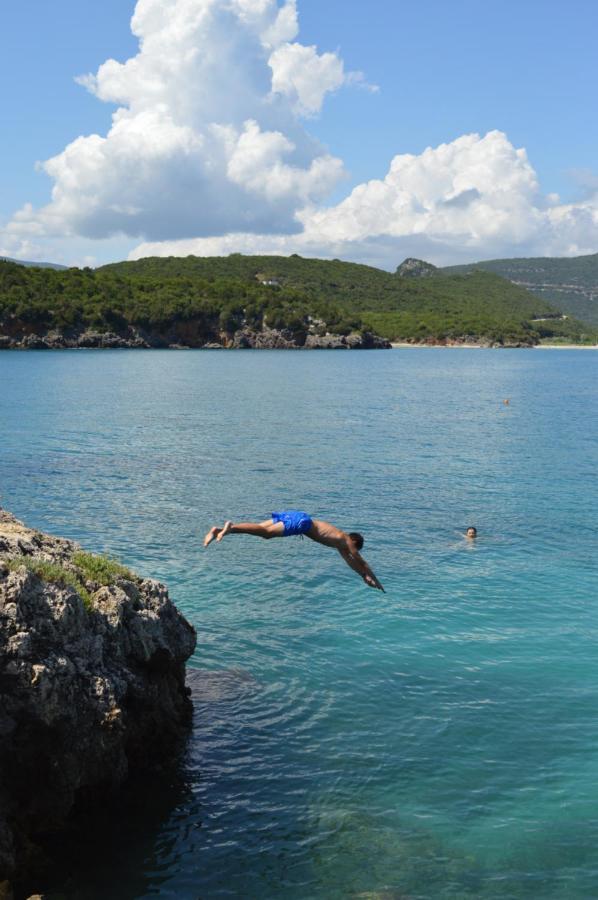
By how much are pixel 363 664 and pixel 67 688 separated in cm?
842

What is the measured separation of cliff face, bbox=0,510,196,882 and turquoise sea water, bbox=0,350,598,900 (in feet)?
2.77

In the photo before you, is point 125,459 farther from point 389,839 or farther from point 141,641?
point 389,839

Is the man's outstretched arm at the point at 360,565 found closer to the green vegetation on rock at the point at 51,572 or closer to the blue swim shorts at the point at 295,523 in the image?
the blue swim shorts at the point at 295,523

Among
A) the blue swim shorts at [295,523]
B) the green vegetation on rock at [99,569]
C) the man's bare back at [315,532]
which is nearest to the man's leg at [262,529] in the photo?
the man's bare back at [315,532]

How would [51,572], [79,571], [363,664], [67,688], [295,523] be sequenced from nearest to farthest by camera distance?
[67,688], [51,572], [295,523], [79,571], [363,664]

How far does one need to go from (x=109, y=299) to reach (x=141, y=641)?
185 meters

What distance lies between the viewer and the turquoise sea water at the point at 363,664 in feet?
39.8

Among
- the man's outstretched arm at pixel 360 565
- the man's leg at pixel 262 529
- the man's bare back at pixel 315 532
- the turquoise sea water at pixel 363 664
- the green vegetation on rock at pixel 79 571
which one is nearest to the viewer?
the turquoise sea water at pixel 363 664

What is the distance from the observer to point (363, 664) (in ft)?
61.8


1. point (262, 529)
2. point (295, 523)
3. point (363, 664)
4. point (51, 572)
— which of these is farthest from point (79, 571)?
point (363, 664)

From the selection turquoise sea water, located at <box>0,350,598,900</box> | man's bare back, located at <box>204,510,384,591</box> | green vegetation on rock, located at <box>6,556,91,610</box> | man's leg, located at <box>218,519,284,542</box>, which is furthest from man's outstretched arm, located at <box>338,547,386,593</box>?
green vegetation on rock, located at <box>6,556,91,610</box>

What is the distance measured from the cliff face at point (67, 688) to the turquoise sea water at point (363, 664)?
0.84 metres

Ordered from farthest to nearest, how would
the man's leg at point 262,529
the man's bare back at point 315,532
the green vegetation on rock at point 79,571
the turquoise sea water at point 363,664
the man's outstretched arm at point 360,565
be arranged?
the man's outstretched arm at point 360,565
the man's bare back at point 315,532
the man's leg at point 262,529
the green vegetation on rock at point 79,571
the turquoise sea water at point 363,664

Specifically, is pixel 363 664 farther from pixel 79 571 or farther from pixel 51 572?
pixel 51 572
